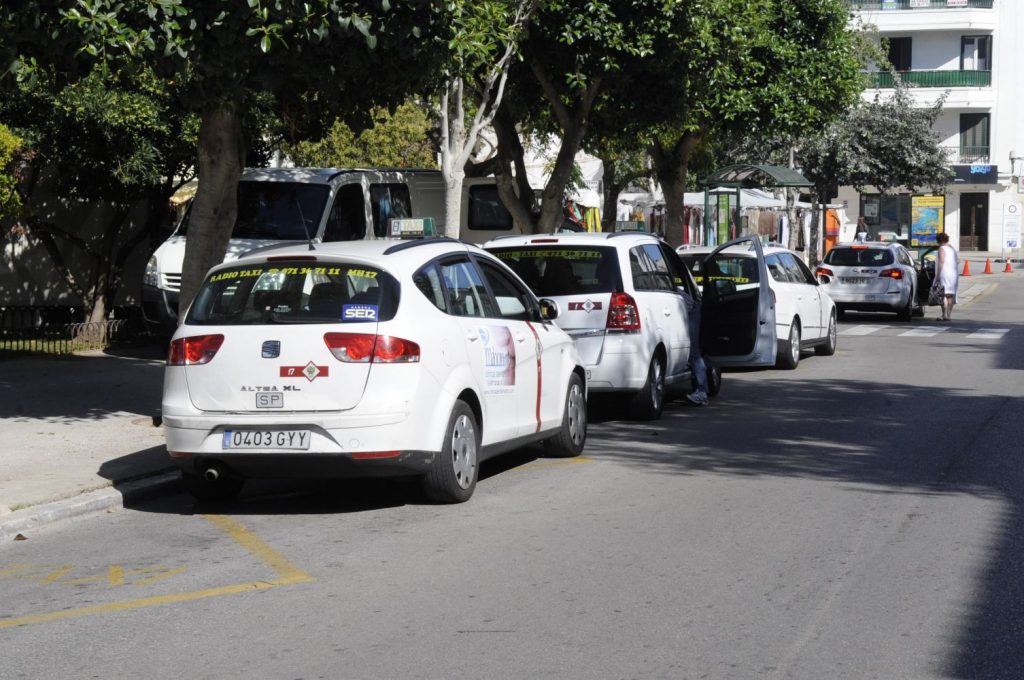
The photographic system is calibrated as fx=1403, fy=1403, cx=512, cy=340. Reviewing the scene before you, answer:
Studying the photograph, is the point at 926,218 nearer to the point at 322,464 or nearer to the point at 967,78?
the point at 967,78

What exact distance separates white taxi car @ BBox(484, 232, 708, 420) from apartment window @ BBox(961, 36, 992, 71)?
59330mm

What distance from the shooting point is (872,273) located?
26969 mm

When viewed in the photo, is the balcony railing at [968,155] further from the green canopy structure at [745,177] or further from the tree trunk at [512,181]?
the tree trunk at [512,181]

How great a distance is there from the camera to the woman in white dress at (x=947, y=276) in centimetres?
2747

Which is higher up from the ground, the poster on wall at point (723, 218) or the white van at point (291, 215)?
the poster on wall at point (723, 218)

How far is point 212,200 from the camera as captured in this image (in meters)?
12.8

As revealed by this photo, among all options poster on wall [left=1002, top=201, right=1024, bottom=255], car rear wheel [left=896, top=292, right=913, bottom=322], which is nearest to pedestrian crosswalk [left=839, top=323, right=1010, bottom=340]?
car rear wheel [left=896, top=292, right=913, bottom=322]

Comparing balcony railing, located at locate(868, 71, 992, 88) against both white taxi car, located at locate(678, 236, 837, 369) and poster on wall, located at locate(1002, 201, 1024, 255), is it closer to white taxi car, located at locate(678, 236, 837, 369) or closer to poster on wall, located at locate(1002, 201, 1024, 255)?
poster on wall, located at locate(1002, 201, 1024, 255)

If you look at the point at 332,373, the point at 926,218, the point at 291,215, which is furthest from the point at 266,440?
the point at 926,218

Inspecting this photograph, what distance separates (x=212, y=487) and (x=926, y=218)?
135ft

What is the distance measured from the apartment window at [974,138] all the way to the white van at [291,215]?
177ft

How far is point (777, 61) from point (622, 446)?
16125mm

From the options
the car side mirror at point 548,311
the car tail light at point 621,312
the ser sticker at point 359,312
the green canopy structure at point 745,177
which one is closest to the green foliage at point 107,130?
the car tail light at point 621,312

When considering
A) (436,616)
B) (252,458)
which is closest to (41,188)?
(252,458)
